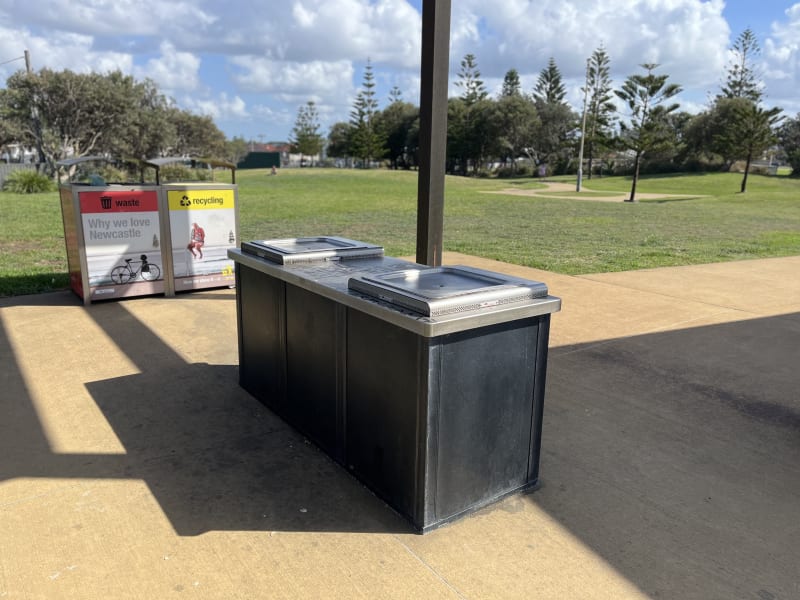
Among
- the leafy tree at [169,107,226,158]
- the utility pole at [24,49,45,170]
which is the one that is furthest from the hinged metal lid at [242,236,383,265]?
the leafy tree at [169,107,226,158]

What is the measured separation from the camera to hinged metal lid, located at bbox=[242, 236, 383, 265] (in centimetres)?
408

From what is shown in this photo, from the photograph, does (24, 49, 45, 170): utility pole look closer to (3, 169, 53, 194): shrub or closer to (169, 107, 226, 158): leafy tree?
(3, 169, 53, 194): shrub

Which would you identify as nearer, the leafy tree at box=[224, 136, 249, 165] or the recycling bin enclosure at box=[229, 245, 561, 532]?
the recycling bin enclosure at box=[229, 245, 561, 532]

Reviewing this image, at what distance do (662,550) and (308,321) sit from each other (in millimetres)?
2248

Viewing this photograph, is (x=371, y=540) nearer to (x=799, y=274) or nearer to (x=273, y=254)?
(x=273, y=254)

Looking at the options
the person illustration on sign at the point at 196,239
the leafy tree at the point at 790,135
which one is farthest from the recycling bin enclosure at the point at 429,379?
the leafy tree at the point at 790,135

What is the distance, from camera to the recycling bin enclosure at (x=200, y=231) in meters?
7.59

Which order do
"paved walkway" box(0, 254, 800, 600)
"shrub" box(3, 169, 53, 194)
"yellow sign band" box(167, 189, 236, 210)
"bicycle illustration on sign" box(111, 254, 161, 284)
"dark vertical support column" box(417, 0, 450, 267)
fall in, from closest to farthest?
"paved walkway" box(0, 254, 800, 600), "dark vertical support column" box(417, 0, 450, 267), "bicycle illustration on sign" box(111, 254, 161, 284), "yellow sign band" box(167, 189, 236, 210), "shrub" box(3, 169, 53, 194)

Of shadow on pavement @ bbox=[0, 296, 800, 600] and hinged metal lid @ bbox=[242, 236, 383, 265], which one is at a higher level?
hinged metal lid @ bbox=[242, 236, 383, 265]

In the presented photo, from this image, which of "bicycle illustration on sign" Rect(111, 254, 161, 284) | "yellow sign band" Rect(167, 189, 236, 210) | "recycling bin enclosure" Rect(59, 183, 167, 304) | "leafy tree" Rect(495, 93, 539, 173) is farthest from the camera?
"leafy tree" Rect(495, 93, 539, 173)

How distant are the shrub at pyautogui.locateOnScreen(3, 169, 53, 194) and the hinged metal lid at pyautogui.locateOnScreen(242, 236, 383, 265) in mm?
26628

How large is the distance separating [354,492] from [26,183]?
2858 centimetres

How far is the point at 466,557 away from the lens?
9.30ft

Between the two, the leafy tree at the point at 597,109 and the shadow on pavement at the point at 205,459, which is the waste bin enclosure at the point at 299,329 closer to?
the shadow on pavement at the point at 205,459
